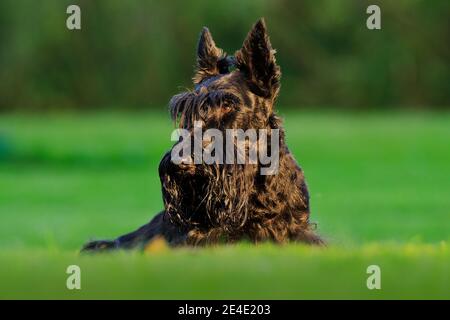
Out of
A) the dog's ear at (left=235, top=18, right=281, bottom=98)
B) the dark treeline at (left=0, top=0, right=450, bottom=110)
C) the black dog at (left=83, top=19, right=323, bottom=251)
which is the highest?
the dark treeline at (left=0, top=0, right=450, bottom=110)

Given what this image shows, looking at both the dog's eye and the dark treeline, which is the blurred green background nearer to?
the dark treeline

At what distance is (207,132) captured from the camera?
7.49 metres

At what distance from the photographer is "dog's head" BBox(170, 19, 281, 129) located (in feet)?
25.0

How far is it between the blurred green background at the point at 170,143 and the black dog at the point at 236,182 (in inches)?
22.4

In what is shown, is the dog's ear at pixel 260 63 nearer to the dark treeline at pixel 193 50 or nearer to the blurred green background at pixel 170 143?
the blurred green background at pixel 170 143

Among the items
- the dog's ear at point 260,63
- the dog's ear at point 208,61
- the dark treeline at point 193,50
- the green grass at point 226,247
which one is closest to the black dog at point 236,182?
the dog's ear at point 260,63

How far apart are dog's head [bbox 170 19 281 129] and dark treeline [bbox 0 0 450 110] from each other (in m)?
28.5

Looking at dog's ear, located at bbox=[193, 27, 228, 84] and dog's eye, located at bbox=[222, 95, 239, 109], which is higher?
dog's ear, located at bbox=[193, 27, 228, 84]

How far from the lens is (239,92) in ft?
25.5

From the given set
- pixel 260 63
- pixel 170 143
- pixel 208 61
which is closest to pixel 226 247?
pixel 260 63

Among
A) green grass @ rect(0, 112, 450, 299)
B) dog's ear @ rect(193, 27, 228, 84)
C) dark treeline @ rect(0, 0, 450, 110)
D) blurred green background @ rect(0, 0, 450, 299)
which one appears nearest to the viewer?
green grass @ rect(0, 112, 450, 299)

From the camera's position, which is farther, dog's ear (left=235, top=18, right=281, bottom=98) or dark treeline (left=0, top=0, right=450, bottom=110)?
dark treeline (left=0, top=0, right=450, bottom=110)

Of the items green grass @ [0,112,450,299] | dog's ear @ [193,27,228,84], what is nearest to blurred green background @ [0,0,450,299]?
green grass @ [0,112,450,299]

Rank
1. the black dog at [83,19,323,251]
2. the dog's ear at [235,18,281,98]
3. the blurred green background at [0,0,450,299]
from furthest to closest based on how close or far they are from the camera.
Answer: the dog's ear at [235,18,281,98], the black dog at [83,19,323,251], the blurred green background at [0,0,450,299]
